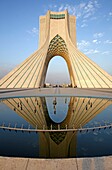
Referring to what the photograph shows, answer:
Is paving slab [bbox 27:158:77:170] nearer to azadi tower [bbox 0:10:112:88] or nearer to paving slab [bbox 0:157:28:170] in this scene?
paving slab [bbox 0:157:28:170]

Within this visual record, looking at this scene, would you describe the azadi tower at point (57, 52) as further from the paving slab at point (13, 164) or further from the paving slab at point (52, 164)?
the paving slab at point (52, 164)

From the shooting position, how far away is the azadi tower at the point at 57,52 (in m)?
26.4

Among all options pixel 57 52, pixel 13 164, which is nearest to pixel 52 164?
pixel 13 164

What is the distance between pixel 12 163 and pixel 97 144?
2.71 meters

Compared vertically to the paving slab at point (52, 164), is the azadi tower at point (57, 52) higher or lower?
higher

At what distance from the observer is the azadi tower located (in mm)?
26391

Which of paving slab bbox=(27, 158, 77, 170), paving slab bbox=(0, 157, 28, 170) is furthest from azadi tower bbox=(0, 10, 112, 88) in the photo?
paving slab bbox=(27, 158, 77, 170)

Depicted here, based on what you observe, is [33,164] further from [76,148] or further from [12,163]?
[76,148]

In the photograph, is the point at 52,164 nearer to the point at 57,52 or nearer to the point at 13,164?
the point at 13,164

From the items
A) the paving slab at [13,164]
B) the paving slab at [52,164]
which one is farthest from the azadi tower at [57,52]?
the paving slab at [52,164]

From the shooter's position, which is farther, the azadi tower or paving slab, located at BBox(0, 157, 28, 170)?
the azadi tower

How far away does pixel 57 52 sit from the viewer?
41.1m

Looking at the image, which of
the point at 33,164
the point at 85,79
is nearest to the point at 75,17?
the point at 85,79

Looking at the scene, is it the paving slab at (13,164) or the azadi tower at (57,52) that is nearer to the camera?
Answer: the paving slab at (13,164)
